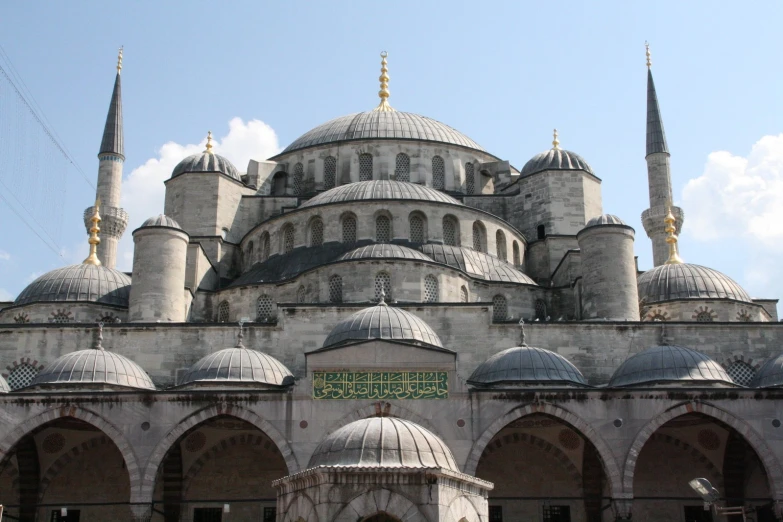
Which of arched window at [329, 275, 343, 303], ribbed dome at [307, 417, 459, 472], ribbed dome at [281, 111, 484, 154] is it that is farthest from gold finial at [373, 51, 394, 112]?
ribbed dome at [307, 417, 459, 472]

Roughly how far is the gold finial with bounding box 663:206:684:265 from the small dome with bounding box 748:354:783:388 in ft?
25.3

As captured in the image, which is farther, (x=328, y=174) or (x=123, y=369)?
(x=328, y=174)

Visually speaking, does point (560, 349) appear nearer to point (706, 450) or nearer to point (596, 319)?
point (596, 319)

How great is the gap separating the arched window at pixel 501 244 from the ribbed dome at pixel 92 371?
11250 mm

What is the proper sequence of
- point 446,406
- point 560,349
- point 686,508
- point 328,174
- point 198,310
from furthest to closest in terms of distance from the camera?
point 328,174, point 198,310, point 560,349, point 686,508, point 446,406

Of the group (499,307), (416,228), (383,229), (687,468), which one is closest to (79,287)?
(383,229)

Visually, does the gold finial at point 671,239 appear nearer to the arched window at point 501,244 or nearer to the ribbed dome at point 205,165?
the arched window at point 501,244

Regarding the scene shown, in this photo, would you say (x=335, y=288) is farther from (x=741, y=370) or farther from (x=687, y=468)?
(x=741, y=370)

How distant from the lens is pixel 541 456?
23625 millimetres

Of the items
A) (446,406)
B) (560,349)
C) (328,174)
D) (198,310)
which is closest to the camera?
(446,406)

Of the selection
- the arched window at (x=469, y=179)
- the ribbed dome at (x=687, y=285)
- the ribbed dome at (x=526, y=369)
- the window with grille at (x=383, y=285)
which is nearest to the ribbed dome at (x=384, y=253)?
the window with grille at (x=383, y=285)

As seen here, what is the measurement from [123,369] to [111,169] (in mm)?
13737

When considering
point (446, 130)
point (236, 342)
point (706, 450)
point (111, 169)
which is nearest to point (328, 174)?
point (446, 130)

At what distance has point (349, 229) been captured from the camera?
28641mm
